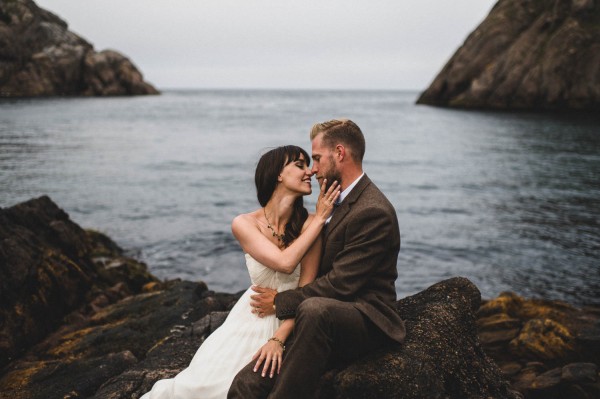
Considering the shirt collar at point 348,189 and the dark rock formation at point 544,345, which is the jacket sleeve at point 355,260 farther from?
the dark rock formation at point 544,345

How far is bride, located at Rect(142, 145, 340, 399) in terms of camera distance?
4.79 meters

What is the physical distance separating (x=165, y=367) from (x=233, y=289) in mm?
7849

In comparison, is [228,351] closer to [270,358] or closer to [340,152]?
[270,358]

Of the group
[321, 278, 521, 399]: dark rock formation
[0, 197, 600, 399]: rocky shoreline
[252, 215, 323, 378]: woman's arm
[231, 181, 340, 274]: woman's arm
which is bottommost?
[0, 197, 600, 399]: rocky shoreline

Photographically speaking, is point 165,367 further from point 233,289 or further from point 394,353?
point 233,289

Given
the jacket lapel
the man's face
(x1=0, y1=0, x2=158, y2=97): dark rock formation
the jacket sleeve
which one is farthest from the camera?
(x1=0, y1=0, x2=158, y2=97): dark rock formation

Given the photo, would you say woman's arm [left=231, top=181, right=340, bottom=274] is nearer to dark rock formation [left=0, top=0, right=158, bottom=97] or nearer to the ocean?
the ocean

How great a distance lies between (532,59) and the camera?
71250mm

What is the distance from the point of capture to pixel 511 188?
2692 centimetres

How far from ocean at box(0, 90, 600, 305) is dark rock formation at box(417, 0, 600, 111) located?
14.9 meters

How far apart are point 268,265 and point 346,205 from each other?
97 centimetres

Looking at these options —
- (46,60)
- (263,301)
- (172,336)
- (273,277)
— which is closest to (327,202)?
(273,277)

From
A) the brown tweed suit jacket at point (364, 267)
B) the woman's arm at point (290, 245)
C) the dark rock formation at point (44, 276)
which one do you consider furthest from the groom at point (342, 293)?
the dark rock formation at point (44, 276)

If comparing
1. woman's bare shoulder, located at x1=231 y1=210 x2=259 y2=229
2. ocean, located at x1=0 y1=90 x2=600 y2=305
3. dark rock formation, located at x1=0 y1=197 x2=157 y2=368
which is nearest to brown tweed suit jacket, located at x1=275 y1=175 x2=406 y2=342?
woman's bare shoulder, located at x1=231 y1=210 x2=259 y2=229
